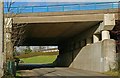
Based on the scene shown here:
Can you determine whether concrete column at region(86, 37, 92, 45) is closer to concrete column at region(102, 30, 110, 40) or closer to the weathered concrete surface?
the weathered concrete surface

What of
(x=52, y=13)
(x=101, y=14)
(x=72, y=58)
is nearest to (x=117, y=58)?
(x=101, y=14)

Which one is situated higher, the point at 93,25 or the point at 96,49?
the point at 93,25

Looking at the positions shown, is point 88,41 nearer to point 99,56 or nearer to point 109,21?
point 99,56

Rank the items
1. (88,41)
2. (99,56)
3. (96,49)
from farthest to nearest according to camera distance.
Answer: (88,41) < (96,49) < (99,56)

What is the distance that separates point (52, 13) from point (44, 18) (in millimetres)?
1165

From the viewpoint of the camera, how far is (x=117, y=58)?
33.7 meters

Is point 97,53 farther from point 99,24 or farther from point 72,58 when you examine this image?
point 72,58

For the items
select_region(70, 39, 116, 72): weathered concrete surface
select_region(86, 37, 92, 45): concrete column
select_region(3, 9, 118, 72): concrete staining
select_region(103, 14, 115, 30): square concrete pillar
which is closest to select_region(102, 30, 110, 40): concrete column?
select_region(3, 9, 118, 72): concrete staining

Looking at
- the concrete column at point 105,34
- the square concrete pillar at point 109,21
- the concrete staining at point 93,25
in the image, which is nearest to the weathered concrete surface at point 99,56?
the concrete staining at point 93,25

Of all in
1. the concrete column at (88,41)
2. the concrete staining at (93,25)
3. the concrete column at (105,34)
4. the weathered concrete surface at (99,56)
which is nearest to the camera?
the weathered concrete surface at (99,56)

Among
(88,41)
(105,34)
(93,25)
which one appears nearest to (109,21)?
(105,34)

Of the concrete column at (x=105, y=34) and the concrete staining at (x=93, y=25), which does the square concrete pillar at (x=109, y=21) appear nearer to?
the concrete staining at (x=93, y=25)

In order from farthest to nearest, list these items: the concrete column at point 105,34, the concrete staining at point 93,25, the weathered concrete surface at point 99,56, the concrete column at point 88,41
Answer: the concrete column at point 88,41 < the concrete column at point 105,34 < the concrete staining at point 93,25 < the weathered concrete surface at point 99,56

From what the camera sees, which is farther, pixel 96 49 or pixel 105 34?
pixel 96 49
